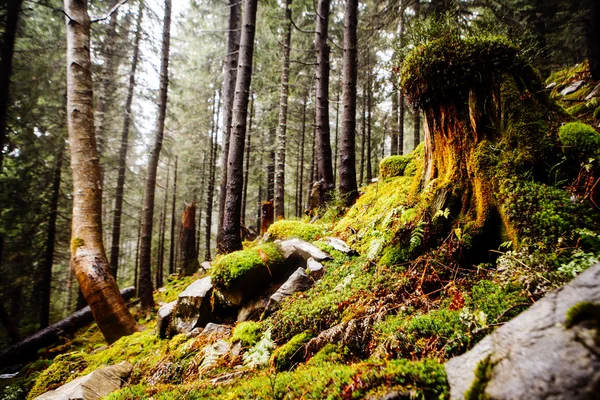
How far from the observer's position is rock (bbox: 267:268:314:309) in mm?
3979

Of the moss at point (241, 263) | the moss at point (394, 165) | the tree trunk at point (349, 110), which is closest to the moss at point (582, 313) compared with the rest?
the moss at point (241, 263)

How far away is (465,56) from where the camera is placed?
3.35 m

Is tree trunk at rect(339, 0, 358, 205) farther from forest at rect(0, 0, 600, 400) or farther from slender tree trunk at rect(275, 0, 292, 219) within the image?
slender tree trunk at rect(275, 0, 292, 219)

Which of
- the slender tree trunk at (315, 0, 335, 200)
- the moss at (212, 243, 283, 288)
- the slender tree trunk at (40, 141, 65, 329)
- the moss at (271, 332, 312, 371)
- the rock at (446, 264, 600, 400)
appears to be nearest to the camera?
the rock at (446, 264, 600, 400)

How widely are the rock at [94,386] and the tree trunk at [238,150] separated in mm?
3491

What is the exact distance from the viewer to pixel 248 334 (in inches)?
141

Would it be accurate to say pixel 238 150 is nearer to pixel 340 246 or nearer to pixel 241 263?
pixel 241 263

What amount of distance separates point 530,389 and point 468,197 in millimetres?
2734

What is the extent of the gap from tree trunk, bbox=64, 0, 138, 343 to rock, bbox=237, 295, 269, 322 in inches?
91.8

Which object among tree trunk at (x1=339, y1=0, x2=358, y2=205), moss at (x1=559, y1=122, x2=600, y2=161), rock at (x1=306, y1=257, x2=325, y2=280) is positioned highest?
tree trunk at (x1=339, y1=0, x2=358, y2=205)

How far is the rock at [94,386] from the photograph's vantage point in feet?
9.95

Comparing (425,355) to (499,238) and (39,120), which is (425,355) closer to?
(499,238)

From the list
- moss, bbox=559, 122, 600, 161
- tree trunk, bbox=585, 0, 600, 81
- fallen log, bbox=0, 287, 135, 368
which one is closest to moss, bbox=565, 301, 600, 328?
moss, bbox=559, 122, 600, 161

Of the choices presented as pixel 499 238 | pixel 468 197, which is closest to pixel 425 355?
pixel 499 238
